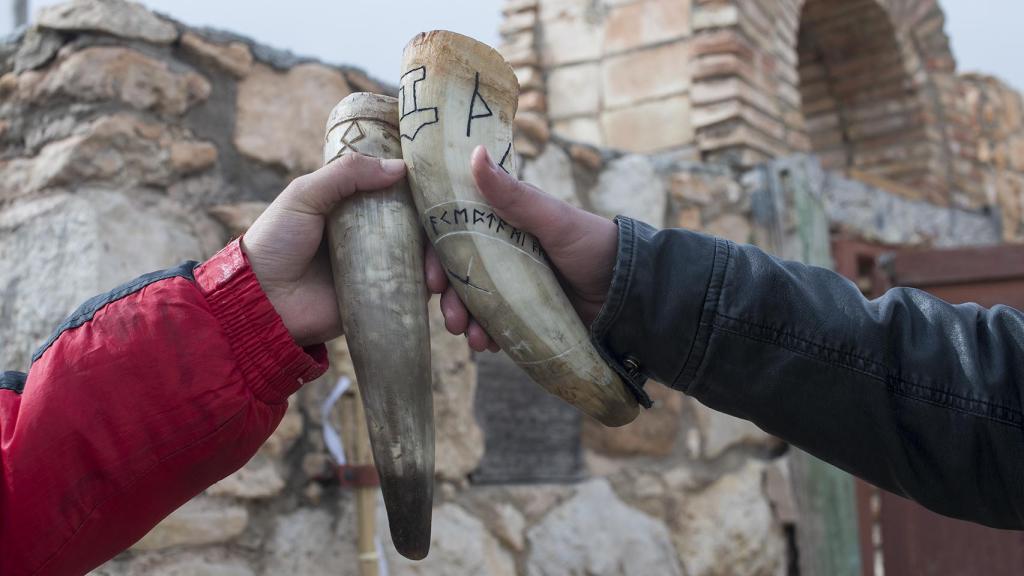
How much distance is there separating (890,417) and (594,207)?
177cm

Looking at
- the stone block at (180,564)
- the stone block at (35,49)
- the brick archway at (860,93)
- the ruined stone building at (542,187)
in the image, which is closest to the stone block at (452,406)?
the ruined stone building at (542,187)

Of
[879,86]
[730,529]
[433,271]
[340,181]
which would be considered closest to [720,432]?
[730,529]

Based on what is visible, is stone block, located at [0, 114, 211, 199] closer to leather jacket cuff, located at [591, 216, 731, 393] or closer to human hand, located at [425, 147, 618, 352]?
human hand, located at [425, 147, 618, 352]

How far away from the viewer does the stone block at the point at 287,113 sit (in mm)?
1893

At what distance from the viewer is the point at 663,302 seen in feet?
3.18

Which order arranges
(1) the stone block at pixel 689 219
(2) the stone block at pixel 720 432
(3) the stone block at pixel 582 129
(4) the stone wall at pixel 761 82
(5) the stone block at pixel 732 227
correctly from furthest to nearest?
1. (3) the stone block at pixel 582 129
2. (4) the stone wall at pixel 761 82
3. (5) the stone block at pixel 732 227
4. (1) the stone block at pixel 689 219
5. (2) the stone block at pixel 720 432

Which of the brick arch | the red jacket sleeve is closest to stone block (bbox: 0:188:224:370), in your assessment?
the red jacket sleeve

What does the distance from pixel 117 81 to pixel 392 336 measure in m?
1.03

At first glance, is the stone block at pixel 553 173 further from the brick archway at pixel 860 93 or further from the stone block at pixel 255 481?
the brick archway at pixel 860 93

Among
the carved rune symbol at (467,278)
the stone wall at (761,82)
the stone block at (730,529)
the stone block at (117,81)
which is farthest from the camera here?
the stone wall at (761,82)

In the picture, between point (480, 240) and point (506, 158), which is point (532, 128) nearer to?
point (506, 158)

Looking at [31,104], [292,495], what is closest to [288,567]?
[292,495]

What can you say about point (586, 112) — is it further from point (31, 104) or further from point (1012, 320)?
point (1012, 320)

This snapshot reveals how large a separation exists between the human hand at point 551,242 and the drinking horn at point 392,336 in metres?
0.06
